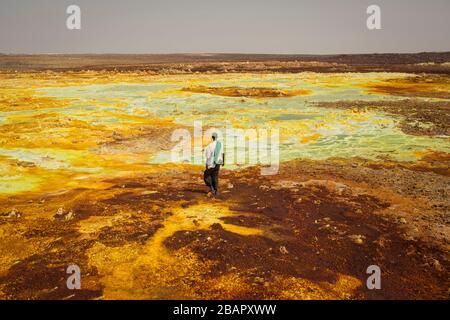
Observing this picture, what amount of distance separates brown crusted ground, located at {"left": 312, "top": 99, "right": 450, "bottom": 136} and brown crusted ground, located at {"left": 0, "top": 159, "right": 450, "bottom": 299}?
6.89 m

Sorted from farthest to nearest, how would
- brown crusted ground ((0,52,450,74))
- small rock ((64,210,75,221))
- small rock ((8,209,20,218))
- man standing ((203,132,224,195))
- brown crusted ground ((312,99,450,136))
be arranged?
brown crusted ground ((0,52,450,74)), brown crusted ground ((312,99,450,136)), man standing ((203,132,224,195)), small rock ((8,209,20,218)), small rock ((64,210,75,221))

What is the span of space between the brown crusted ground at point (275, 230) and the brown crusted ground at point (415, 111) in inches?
271

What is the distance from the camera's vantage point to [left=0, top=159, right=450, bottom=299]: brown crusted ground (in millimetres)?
5484

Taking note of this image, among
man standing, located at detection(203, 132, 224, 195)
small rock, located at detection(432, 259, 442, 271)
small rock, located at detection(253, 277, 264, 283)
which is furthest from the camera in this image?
man standing, located at detection(203, 132, 224, 195)

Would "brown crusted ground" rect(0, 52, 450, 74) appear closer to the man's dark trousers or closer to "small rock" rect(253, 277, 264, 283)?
the man's dark trousers

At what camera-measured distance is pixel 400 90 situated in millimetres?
33125

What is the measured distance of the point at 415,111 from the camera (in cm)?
2141

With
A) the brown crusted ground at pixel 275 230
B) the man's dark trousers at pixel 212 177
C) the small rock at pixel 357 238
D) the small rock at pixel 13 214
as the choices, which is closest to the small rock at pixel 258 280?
the brown crusted ground at pixel 275 230

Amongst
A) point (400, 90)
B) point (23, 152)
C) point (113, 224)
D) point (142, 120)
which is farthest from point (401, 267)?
point (400, 90)

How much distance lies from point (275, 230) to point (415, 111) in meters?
17.4

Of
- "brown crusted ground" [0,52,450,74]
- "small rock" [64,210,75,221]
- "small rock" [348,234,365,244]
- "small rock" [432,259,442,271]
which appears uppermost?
"brown crusted ground" [0,52,450,74]

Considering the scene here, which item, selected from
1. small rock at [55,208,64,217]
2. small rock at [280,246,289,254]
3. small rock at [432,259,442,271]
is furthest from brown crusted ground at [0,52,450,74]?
small rock at [432,259,442,271]

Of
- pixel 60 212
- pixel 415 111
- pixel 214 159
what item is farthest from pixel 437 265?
pixel 415 111

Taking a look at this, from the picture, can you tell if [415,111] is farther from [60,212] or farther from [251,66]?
[251,66]
